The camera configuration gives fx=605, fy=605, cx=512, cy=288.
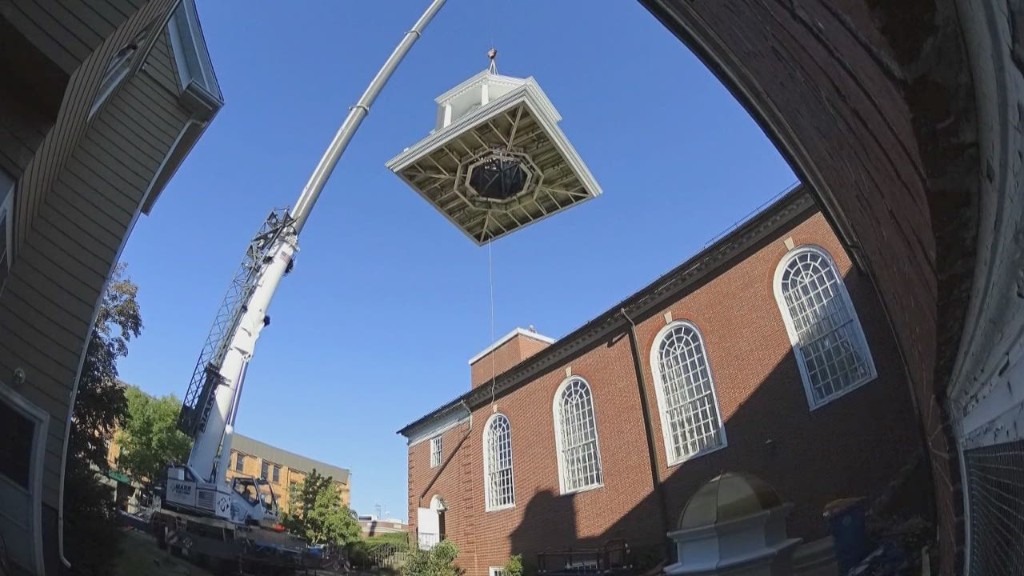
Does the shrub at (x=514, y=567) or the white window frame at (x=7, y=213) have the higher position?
the white window frame at (x=7, y=213)

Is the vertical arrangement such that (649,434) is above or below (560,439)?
below

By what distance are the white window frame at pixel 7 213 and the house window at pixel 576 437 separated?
19.8 metres

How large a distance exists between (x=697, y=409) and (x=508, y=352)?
48.3 ft

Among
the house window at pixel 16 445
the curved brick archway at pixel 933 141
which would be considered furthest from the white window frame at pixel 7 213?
the curved brick archway at pixel 933 141

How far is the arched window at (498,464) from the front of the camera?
28.3 metres

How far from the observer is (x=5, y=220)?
6.80 metres

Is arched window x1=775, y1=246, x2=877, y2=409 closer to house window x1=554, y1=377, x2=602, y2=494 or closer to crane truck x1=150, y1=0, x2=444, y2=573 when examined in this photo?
house window x1=554, y1=377, x2=602, y2=494

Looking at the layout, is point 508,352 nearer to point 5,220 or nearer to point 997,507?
point 5,220

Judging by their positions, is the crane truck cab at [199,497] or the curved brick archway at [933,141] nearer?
the curved brick archway at [933,141]

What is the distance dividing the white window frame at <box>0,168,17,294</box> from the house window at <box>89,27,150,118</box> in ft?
8.00

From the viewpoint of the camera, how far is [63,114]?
7180 millimetres

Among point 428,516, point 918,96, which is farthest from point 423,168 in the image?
point 428,516

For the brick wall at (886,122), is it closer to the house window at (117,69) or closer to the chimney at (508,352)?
the house window at (117,69)

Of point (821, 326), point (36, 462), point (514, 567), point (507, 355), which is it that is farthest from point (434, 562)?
point (36, 462)
